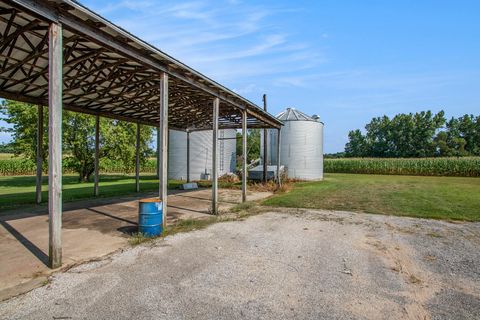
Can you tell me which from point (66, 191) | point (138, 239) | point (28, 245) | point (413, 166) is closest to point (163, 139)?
point (138, 239)

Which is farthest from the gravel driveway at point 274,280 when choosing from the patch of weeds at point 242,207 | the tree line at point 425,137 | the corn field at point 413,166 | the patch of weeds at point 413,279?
the tree line at point 425,137

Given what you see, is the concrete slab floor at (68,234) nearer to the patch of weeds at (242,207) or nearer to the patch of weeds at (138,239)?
the patch of weeds at (138,239)

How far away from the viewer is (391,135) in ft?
208

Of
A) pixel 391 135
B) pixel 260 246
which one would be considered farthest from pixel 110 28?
pixel 391 135

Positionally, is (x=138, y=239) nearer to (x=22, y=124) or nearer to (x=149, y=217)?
(x=149, y=217)

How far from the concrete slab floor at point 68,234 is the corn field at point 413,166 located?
30.4 m

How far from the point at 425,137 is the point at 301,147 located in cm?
4764

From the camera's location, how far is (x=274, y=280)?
4.32 meters

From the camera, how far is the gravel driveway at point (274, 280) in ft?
11.2

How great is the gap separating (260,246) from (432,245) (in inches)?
146

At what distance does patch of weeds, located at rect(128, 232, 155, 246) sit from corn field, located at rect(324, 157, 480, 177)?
34925mm

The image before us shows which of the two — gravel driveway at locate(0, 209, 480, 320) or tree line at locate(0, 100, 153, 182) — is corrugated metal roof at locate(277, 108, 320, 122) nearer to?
tree line at locate(0, 100, 153, 182)

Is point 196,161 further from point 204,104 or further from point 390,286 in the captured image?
point 390,286

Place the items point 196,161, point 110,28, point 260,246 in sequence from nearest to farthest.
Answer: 1. point 110,28
2. point 260,246
3. point 196,161
